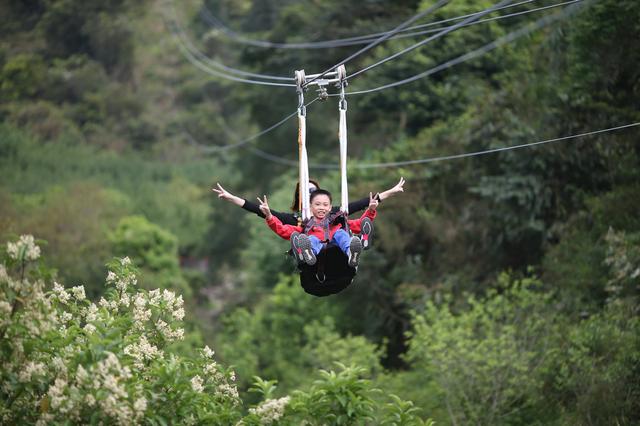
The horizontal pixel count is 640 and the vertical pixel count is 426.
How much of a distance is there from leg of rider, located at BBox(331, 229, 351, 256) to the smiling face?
0.26 metres

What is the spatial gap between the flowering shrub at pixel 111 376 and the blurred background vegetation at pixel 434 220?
0.72 meters

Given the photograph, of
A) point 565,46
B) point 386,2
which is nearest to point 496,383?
point 565,46

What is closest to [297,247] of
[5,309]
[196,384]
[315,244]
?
[315,244]

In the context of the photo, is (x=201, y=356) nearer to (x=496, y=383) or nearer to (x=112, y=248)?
(x=496, y=383)

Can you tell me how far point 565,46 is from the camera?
22.7 meters

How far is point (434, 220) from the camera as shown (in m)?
25.0

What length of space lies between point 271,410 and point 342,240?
79.3 inches

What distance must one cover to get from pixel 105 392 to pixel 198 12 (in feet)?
175

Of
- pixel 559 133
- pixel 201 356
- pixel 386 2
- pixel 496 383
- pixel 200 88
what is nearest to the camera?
pixel 201 356

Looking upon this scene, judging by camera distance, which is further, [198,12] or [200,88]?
[198,12]

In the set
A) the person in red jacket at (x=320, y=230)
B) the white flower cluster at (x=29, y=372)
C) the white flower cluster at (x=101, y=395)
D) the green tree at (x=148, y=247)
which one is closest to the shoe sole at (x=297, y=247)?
the person in red jacket at (x=320, y=230)

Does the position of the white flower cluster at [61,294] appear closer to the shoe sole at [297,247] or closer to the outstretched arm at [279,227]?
the outstretched arm at [279,227]

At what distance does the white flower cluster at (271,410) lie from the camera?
27.5 ft

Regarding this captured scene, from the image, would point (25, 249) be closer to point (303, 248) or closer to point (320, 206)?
point (303, 248)
